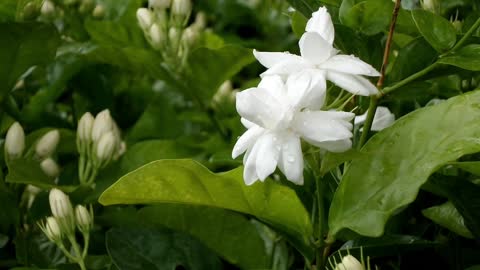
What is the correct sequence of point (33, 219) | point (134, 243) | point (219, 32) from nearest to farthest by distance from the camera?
point (134, 243), point (33, 219), point (219, 32)

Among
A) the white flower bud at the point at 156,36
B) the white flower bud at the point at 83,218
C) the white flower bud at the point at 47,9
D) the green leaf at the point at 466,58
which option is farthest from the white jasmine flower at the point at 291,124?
the white flower bud at the point at 47,9

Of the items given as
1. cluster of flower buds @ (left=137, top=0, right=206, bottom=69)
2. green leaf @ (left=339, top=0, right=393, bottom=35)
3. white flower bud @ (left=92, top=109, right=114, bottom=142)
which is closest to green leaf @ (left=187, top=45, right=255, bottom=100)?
cluster of flower buds @ (left=137, top=0, right=206, bottom=69)

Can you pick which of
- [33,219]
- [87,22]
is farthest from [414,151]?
[87,22]

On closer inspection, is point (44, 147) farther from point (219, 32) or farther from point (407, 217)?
point (219, 32)

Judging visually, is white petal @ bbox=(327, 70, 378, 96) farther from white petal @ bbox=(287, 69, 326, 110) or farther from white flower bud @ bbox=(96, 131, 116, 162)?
white flower bud @ bbox=(96, 131, 116, 162)

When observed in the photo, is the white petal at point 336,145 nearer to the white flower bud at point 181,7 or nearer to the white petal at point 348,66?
the white petal at point 348,66

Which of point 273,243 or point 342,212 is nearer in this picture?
point 342,212
